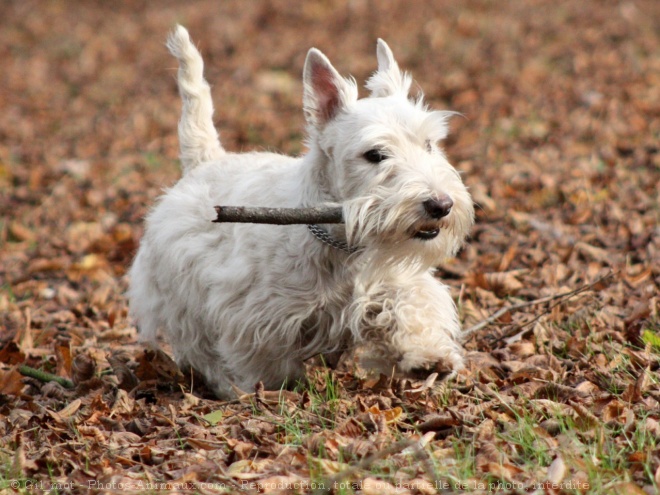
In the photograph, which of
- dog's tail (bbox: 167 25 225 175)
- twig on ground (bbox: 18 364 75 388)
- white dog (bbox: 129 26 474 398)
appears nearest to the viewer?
white dog (bbox: 129 26 474 398)

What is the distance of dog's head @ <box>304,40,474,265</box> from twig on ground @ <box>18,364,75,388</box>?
186 cm

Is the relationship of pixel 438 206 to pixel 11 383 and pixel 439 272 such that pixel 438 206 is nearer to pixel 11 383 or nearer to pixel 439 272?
pixel 439 272

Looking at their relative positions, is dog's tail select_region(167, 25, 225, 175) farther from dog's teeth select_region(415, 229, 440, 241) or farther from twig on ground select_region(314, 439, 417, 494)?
twig on ground select_region(314, 439, 417, 494)

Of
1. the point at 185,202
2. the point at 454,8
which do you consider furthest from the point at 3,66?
the point at 185,202

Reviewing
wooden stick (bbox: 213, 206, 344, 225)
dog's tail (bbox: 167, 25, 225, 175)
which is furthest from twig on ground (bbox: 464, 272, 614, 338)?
dog's tail (bbox: 167, 25, 225, 175)

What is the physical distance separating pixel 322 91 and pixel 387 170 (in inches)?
27.8

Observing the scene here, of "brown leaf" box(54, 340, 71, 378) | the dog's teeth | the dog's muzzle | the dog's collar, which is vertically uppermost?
the dog's muzzle

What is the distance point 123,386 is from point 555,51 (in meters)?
7.93

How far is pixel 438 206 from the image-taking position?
356cm

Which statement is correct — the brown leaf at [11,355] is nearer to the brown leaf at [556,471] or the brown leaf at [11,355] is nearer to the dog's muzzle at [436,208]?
the dog's muzzle at [436,208]

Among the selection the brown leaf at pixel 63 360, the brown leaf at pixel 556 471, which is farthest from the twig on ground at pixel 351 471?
the brown leaf at pixel 63 360

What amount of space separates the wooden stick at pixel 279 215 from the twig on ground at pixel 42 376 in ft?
5.71

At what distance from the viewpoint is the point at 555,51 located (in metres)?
10.6

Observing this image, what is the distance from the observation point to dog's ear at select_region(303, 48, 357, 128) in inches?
163
